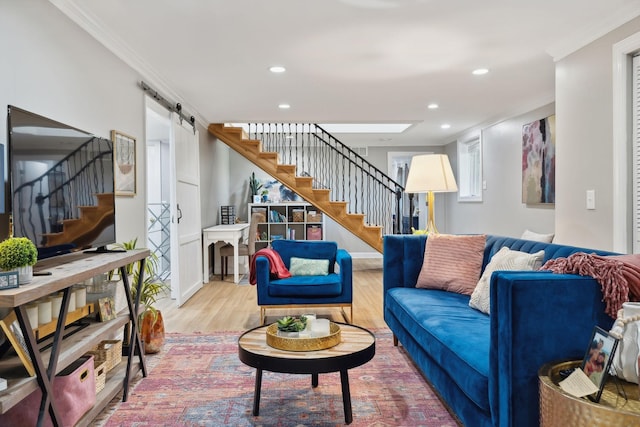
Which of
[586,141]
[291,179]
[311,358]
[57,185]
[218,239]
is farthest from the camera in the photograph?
[291,179]

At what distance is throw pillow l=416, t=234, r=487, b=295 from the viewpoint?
121 inches

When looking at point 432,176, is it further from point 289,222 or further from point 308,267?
point 289,222

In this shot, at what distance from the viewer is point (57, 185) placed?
2.17 m

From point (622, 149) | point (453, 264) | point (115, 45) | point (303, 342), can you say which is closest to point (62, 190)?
point (303, 342)

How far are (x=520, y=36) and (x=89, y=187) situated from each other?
3173 mm

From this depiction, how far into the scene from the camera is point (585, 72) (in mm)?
3219

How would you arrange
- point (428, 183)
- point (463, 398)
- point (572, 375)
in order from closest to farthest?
point (572, 375), point (463, 398), point (428, 183)

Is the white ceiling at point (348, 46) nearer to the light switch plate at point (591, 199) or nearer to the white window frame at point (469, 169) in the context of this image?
the light switch plate at point (591, 199)

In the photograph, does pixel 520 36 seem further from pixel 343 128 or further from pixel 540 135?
pixel 343 128

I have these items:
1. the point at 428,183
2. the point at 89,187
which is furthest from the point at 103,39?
the point at 428,183

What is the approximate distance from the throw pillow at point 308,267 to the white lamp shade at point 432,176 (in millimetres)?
1089

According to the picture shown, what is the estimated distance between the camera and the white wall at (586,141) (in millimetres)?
2990

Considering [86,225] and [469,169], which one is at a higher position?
[469,169]

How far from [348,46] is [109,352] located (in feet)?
9.00
